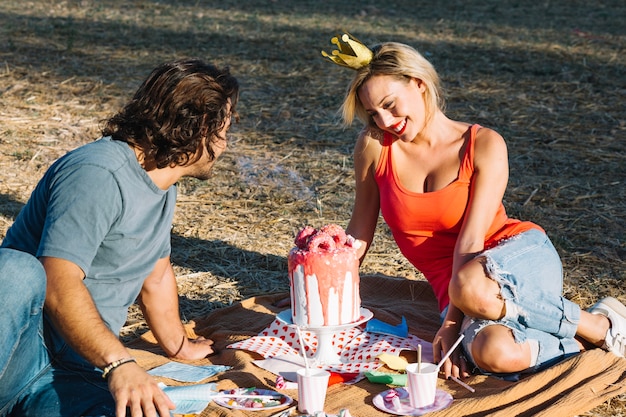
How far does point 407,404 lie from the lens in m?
3.69

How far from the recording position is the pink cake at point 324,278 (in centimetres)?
393

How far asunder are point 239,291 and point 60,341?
213cm

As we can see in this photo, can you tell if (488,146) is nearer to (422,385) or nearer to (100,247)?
(422,385)

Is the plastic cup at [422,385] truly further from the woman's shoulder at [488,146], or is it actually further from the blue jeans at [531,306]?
the woman's shoulder at [488,146]

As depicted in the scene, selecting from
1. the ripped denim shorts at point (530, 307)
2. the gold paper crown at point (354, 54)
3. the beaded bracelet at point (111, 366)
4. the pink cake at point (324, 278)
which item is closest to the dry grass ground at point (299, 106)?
the ripped denim shorts at point (530, 307)

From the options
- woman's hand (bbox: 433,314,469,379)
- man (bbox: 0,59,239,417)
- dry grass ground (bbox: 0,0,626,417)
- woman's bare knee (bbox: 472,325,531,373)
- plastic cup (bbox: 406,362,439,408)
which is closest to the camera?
man (bbox: 0,59,239,417)

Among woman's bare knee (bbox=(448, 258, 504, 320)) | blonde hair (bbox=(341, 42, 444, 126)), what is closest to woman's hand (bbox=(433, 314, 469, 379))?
woman's bare knee (bbox=(448, 258, 504, 320))

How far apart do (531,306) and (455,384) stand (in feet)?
1.59

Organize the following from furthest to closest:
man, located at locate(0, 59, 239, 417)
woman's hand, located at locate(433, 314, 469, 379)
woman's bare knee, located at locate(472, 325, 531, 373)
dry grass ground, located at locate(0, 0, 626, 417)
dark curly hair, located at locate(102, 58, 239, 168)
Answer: dry grass ground, located at locate(0, 0, 626, 417), woman's hand, located at locate(433, 314, 469, 379), woman's bare knee, located at locate(472, 325, 531, 373), dark curly hair, located at locate(102, 58, 239, 168), man, located at locate(0, 59, 239, 417)

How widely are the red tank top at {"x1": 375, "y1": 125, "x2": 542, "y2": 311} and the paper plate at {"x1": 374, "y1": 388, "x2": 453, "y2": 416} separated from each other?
740mm

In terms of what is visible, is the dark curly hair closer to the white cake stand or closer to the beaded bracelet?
the beaded bracelet

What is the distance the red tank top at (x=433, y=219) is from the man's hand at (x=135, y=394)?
5.92 ft

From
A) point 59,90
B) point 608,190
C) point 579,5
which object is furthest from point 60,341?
point 579,5

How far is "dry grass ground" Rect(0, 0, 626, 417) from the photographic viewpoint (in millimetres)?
5859
